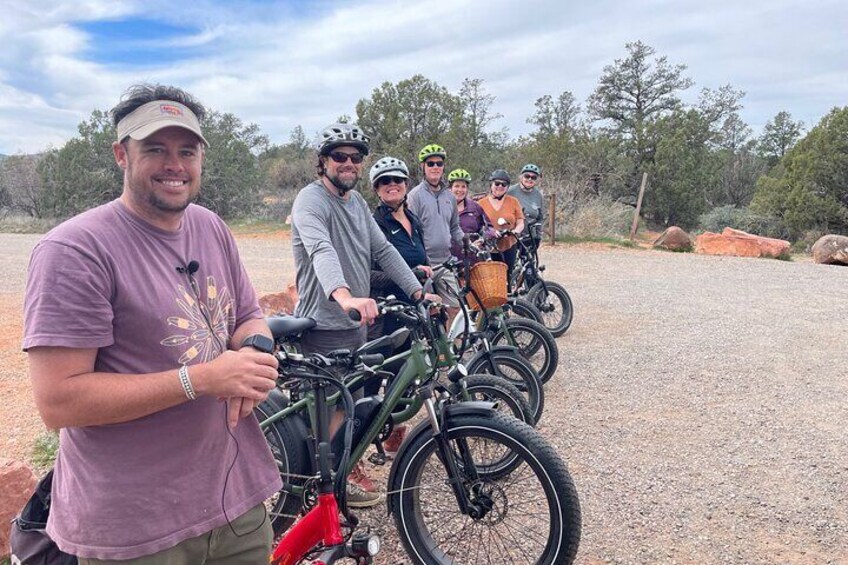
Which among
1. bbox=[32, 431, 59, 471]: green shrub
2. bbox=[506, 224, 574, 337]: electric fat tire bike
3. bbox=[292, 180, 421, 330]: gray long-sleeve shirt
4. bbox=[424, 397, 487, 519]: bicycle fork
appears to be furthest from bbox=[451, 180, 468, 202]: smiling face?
bbox=[32, 431, 59, 471]: green shrub

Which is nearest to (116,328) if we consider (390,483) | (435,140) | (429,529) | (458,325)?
(390,483)

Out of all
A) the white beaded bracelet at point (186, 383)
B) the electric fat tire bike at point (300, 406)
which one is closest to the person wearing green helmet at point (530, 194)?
the electric fat tire bike at point (300, 406)

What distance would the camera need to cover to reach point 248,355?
151cm

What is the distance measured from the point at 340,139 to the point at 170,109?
67.1 inches

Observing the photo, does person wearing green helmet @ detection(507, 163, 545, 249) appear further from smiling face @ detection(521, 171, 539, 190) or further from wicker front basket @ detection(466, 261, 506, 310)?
wicker front basket @ detection(466, 261, 506, 310)

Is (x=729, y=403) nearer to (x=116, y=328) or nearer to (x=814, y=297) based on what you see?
(x=116, y=328)

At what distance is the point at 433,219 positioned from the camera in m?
5.18

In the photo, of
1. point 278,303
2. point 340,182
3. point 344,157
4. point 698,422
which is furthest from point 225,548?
point 278,303

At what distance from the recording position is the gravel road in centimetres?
314

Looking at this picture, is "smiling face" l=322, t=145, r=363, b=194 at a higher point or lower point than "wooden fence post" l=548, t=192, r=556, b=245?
higher

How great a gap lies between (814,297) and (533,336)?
7.22m

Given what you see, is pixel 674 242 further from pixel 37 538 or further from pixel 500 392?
pixel 37 538

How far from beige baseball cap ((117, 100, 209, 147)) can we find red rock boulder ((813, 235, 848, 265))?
56.5 feet

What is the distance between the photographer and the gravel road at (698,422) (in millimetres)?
3139
